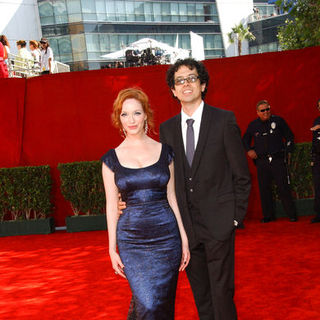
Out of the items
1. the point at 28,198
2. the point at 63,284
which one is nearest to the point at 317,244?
the point at 63,284

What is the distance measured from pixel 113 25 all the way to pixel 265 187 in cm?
4530

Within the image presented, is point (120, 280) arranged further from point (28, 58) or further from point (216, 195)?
point (28, 58)

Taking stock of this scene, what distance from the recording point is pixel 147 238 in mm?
2900

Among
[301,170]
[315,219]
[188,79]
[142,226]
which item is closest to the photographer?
[142,226]

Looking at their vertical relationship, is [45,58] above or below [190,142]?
above

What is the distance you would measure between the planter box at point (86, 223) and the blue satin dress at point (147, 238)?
5.53m

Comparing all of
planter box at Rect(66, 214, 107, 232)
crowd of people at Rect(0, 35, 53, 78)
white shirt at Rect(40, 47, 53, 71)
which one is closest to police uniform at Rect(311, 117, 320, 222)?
planter box at Rect(66, 214, 107, 232)

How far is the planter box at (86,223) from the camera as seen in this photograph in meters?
8.41

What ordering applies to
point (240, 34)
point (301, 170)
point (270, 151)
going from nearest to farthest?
point (270, 151) < point (301, 170) < point (240, 34)

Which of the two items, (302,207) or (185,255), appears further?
(302,207)

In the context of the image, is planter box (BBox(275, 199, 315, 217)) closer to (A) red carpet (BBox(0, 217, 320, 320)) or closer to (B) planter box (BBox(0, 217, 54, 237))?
(A) red carpet (BBox(0, 217, 320, 320))

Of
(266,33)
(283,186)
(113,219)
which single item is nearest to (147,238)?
(113,219)

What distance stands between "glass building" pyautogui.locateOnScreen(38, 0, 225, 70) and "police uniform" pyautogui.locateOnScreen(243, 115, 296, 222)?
40.5m

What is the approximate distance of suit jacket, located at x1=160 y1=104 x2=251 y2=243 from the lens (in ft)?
10.1
